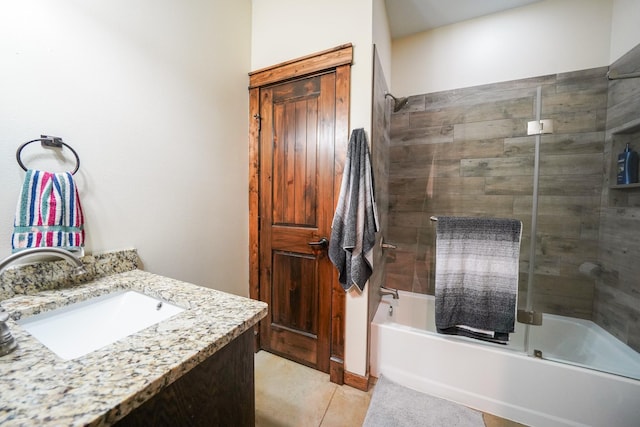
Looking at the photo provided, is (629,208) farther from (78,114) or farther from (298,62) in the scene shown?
(78,114)

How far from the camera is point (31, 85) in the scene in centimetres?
90

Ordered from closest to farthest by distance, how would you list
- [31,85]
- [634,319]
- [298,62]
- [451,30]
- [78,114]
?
1. [31,85]
2. [78,114]
3. [634,319]
4. [298,62]
5. [451,30]

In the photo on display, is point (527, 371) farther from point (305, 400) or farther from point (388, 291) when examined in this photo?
point (305, 400)

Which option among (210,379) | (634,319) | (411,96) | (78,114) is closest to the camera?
(210,379)

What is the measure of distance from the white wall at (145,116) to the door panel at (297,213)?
23 cm

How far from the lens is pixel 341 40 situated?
1533 millimetres

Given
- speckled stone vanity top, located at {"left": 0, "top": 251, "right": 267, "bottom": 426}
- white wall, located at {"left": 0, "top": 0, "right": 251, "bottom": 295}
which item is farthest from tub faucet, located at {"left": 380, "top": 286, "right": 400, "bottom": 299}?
speckled stone vanity top, located at {"left": 0, "top": 251, "right": 267, "bottom": 426}

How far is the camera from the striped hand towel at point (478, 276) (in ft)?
4.60

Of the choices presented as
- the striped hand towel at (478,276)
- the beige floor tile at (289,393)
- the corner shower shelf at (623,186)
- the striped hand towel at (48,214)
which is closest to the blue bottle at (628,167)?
the corner shower shelf at (623,186)

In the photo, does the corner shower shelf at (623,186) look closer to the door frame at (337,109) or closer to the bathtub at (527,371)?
the bathtub at (527,371)

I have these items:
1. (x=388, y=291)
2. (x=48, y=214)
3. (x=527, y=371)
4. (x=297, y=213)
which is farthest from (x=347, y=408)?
(x=48, y=214)

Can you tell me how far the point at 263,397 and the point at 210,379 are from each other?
1111mm

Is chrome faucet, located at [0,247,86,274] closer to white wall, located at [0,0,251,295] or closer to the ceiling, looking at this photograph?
white wall, located at [0,0,251,295]

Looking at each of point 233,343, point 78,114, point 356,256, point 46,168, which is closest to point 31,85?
point 78,114
